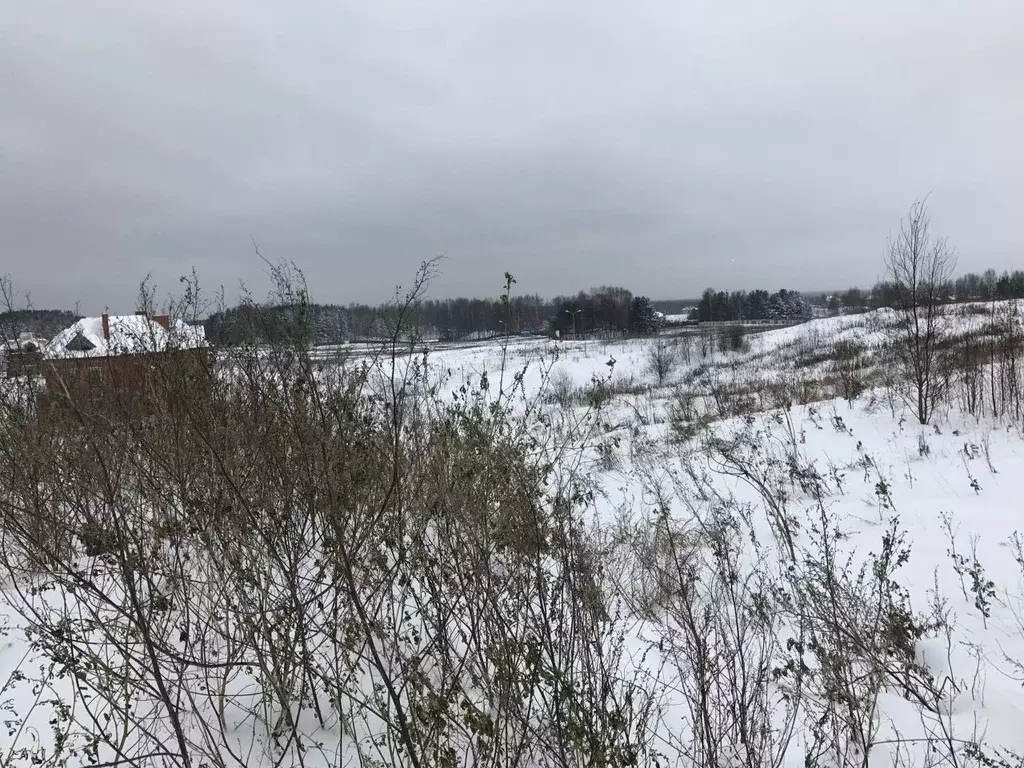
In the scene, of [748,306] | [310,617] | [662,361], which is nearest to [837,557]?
[310,617]

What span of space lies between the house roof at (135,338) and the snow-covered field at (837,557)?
7.63 ft

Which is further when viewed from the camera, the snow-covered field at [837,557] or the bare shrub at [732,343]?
the bare shrub at [732,343]

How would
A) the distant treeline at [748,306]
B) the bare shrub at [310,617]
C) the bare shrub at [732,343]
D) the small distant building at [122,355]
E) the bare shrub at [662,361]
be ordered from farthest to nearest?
the distant treeline at [748,306], the bare shrub at [732,343], the bare shrub at [662,361], the small distant building at [122,355], the bare shrub at [310,617]

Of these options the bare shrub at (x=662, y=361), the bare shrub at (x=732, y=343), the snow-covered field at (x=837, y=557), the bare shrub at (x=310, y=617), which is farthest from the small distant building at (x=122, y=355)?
the bare shrub at (x=732, y=343)

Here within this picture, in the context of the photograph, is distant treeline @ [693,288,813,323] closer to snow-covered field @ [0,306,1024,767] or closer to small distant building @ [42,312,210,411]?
snow-covered field @ [0,306,1024,767]

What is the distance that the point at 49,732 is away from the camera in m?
2.25

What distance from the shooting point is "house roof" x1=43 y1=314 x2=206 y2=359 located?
4687 millimetres

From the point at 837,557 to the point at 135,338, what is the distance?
23.2ft

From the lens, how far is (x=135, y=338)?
511 centimetres

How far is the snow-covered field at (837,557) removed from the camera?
2.44 m

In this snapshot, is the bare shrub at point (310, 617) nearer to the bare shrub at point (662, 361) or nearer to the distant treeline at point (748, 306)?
the bare shrub at point (662, 361)

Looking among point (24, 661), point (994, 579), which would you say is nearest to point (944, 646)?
point (994, 579)

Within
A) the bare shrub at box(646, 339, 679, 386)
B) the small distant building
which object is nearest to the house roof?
the small distant building

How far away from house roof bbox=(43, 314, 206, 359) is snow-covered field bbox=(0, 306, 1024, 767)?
233 centimetres
